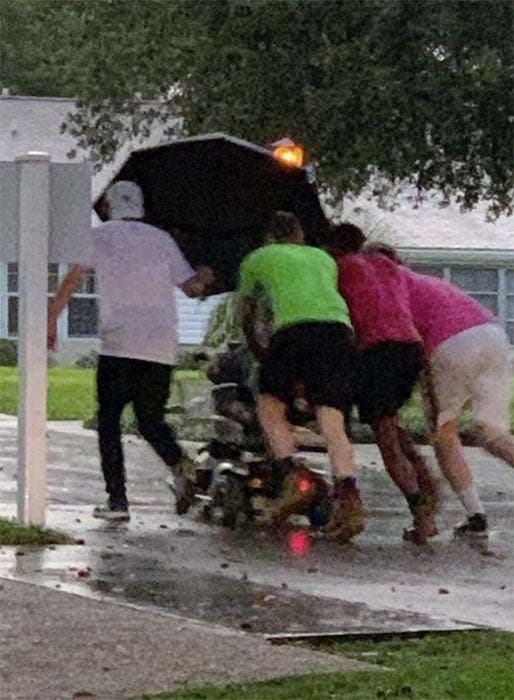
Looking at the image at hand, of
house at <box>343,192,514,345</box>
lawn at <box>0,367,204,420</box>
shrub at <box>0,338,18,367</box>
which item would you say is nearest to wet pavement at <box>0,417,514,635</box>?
lawn at <box>0,367,204,420</box>

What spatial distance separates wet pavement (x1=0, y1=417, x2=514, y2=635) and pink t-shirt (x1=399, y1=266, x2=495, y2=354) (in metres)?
1.12

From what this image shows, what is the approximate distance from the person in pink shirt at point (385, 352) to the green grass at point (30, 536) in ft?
6.17

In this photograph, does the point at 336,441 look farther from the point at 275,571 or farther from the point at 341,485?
the point at 275,571

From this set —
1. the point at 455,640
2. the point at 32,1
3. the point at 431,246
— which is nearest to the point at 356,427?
the point at 32,1

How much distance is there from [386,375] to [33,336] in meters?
1.92

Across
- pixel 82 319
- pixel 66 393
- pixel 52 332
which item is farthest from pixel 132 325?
pixel 82 319

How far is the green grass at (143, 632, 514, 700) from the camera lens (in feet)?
23.0

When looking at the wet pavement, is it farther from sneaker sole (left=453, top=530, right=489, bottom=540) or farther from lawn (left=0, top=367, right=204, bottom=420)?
lawn (left=0, top=367, right=204, bottom=420)

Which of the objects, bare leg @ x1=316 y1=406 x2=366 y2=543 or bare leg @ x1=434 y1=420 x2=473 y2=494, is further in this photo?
bare leg @ x1=434 y1=420 x2=473 y2=494

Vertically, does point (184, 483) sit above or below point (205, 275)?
below

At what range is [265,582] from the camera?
980 centimetres

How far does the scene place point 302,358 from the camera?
1154cm

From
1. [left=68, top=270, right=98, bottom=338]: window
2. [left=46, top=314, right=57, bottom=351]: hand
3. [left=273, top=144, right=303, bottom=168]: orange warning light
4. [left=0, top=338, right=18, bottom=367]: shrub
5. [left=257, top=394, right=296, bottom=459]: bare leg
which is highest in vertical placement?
[left=273, top=144, right=303, bottom=168]: orange warning light

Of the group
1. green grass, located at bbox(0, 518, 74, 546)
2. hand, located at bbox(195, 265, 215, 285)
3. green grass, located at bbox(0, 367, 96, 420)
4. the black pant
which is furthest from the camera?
green grass, located at bbox(0, 367, 96, 420)
